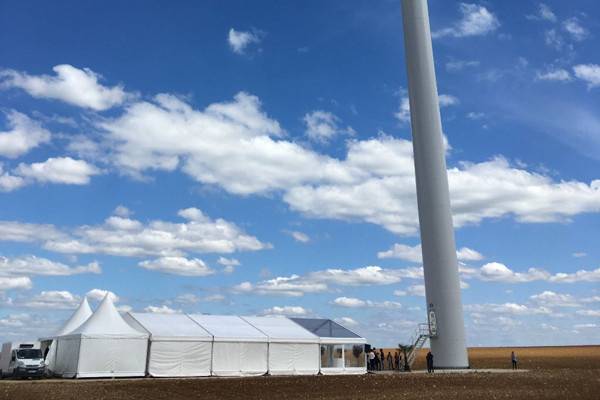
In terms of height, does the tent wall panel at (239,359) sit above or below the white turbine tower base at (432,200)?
below

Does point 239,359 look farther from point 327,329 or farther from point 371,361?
point 371,361

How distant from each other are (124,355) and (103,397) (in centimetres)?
1075

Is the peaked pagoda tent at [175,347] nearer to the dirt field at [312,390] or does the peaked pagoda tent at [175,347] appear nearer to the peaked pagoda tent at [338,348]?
the dirt field at [312,390]

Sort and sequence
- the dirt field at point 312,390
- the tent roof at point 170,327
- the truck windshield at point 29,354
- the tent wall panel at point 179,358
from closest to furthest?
1. the dirt field at point 312,390
2. the tent wall panel at point 179,358
3. the tent roof at point 170,327
4. the truck windshield at point 29,354

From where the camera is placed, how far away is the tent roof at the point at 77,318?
38.4m

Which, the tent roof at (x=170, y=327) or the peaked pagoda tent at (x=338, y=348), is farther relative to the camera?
the peaked pagoda tent at (x=338, y=348)

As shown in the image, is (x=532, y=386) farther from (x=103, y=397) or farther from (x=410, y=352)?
(x=103, y=397)

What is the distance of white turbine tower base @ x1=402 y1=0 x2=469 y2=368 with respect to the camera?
120ft

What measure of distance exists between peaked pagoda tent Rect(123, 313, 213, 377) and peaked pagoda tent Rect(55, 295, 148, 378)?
1.79 ft

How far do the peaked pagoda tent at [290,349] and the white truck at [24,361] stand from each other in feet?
40.9

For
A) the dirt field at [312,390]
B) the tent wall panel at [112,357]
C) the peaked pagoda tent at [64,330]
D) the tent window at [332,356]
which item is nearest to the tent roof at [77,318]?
the peaked pagoda tent at [64,330]

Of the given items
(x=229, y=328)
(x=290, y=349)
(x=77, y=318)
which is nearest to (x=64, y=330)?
(x=77, y=318)

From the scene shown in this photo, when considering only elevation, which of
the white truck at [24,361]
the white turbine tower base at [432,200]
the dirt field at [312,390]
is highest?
the white turbine tower base at [432,200]

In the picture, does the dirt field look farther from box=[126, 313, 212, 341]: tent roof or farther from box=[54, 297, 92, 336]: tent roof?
box=[54, 297, 92, 336]: tent roof
